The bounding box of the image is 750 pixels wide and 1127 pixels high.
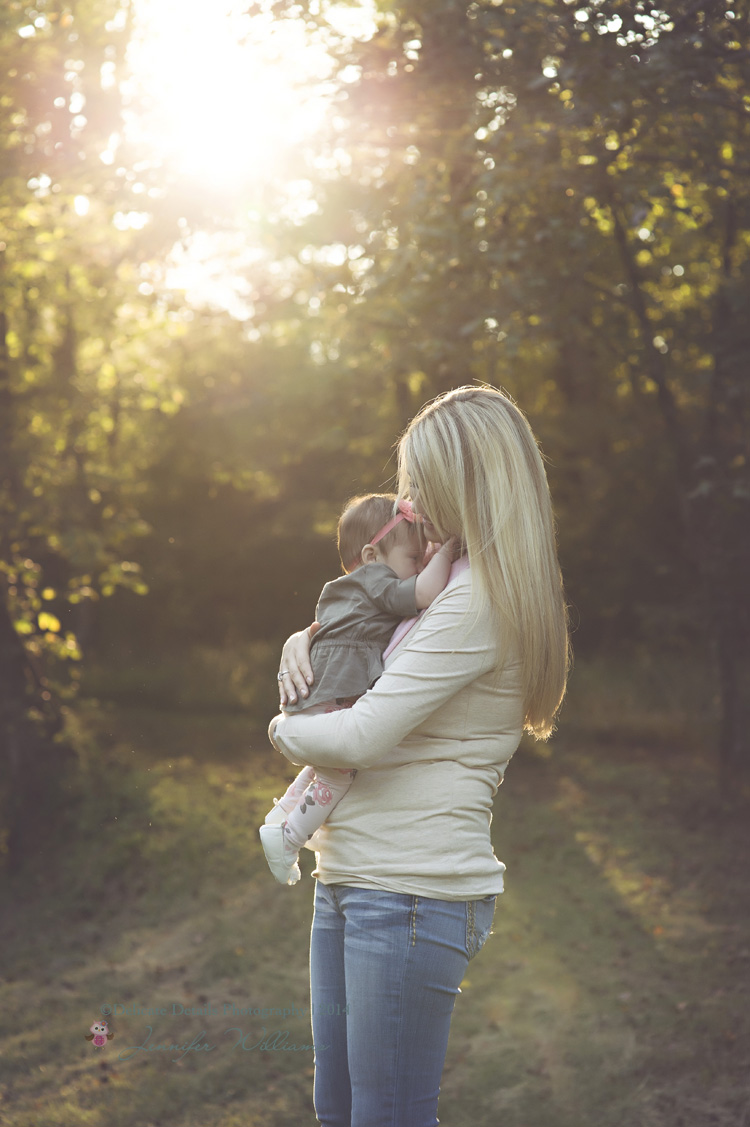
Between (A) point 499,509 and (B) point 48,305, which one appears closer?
(A) point 499,509

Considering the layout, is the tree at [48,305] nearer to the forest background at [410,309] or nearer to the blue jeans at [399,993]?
the forest background at [410,309]

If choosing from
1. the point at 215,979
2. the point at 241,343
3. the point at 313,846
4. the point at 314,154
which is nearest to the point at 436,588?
the point at 313,846

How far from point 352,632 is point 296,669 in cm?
13

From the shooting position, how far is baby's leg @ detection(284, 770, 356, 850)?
1868 millimetres

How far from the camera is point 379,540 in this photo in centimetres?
206

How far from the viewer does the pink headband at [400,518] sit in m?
1.95

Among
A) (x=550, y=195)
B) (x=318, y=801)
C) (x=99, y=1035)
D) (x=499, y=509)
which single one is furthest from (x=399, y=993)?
(x=550, y=195)

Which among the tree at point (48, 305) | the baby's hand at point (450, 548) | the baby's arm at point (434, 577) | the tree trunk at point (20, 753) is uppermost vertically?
the baby's hand at point (450, 548)

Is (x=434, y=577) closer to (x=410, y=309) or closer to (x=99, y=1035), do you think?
(x=410, y=309)

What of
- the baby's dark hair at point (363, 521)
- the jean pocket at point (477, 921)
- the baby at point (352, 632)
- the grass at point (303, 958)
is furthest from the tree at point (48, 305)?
the jean pocket at point (477, 921)

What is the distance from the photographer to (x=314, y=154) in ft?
18.5

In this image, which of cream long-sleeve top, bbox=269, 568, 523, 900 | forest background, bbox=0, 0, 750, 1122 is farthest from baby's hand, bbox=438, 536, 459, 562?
forest background, bbox=0, 0, 750, 1122

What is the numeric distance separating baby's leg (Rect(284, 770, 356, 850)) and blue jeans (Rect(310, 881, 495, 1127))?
0.15m

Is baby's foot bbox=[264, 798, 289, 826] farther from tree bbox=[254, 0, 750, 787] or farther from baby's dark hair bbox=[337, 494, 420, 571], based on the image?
tree bbox=[254, 0, 750, 787]
